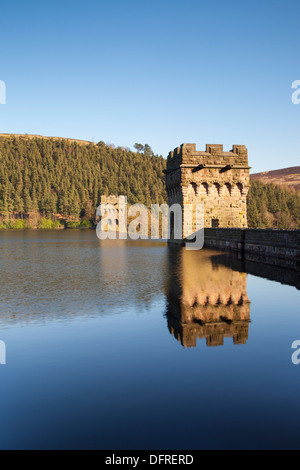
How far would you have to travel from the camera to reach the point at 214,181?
35406mm

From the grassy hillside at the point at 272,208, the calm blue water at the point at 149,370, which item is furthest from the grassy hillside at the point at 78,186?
the calm blue water at the point at 149,370

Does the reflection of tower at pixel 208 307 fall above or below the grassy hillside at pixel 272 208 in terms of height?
below

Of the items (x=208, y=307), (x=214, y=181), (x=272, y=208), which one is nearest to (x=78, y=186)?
(x=272, y=208)

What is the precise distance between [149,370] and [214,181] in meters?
30.4

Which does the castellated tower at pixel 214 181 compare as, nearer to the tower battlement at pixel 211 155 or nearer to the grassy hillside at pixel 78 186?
the tower battlement at pixel 211 155

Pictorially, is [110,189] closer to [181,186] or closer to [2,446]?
[181,186]

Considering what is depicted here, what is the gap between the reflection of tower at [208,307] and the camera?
7950 millimetres

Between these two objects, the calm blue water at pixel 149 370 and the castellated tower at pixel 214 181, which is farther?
the castellated tower at pixel 214 181

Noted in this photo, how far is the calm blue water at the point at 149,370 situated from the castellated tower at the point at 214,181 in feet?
76.2

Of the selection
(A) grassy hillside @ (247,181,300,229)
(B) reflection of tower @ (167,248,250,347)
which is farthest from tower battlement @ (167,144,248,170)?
(A) grassy hillside @ (247,181,300,229)

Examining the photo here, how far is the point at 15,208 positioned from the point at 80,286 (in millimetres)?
142208

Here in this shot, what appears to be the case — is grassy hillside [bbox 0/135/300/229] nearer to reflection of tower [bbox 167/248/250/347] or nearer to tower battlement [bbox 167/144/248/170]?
tower battlement [bbox 167/144/248/170]

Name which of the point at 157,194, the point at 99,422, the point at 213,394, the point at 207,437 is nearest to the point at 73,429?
the point at 99,422

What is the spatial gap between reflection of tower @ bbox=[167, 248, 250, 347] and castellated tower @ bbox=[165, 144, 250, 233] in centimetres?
1856
